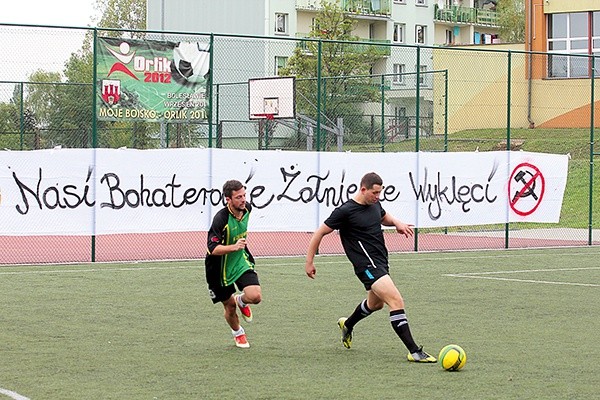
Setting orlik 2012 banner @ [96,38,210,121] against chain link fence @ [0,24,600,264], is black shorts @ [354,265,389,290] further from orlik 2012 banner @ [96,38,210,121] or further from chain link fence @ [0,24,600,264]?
orlik 2012 banner @ [96,38,210,121]

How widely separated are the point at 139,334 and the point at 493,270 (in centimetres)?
830

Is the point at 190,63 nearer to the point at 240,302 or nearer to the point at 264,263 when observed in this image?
the point at 264,263

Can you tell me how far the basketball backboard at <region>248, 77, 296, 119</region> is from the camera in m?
23.7

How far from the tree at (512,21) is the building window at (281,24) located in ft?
68.7

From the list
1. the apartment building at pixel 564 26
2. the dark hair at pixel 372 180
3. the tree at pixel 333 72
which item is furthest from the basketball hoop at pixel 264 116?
the apartment building at pixel 564 26

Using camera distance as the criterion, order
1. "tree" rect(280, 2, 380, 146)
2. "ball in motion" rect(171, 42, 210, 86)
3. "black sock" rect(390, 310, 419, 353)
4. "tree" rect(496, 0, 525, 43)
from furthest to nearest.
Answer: "tree" rect(496, 0, 525, 43) → "tree" rect(280, 2, 380, 146) → "ball in motion" rect(171, 42, 210, 86) → "black sock" rect(390, 310, 419, 353)

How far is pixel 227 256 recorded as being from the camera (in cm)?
1053

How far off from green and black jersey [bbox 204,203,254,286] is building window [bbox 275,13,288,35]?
179 feet

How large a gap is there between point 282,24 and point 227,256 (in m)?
55.8

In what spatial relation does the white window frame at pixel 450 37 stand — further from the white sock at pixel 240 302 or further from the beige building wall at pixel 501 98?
the white sock at pixel 240 302

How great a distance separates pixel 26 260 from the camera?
18906mm

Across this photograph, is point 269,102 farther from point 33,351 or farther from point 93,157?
point 33,351

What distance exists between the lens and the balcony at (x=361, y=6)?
66.1 metres

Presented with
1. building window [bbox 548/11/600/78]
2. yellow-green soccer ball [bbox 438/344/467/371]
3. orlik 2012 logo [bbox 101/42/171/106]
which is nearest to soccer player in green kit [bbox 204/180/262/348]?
yellow-green soccer ball [bbox 438/344/467/371]
